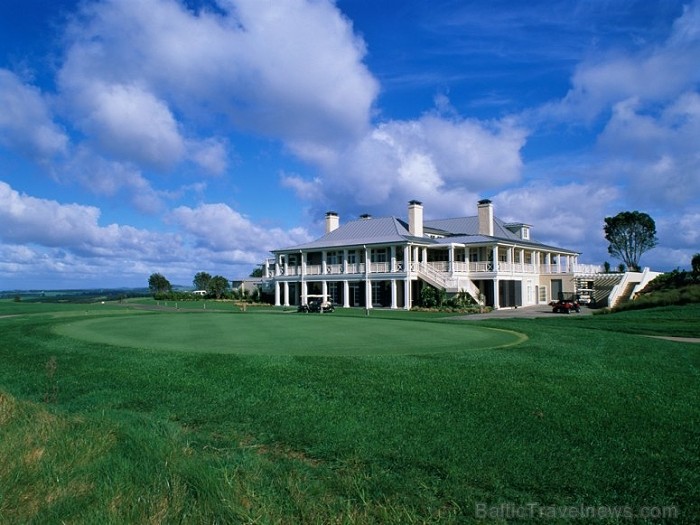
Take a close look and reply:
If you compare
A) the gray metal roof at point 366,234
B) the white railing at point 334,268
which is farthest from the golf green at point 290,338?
the white railing at point 334,268

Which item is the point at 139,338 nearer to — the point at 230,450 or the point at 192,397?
the point at 192,397

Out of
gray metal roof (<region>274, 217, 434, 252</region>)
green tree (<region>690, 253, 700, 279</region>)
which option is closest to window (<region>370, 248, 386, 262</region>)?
gray metal roof (<region>274, 217, 434, 252</region>)

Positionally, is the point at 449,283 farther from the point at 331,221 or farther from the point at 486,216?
the point at 331,221

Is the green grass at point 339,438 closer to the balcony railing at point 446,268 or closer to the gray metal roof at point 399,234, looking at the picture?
the balcony railing at point 446,268

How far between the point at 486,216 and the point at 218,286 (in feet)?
106

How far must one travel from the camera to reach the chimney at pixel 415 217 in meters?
45.9

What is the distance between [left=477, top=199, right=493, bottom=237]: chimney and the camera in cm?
4781

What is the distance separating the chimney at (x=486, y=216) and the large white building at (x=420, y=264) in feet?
0.28

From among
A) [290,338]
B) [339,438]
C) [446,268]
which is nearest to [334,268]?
[446,268]

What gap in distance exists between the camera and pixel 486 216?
48.0 meters

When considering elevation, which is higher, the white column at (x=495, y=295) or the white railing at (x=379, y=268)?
the white railing at (x=379, y=268)

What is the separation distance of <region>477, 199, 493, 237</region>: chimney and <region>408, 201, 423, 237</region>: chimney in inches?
231

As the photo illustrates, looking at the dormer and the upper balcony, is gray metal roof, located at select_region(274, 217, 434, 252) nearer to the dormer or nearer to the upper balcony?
the upper balcony

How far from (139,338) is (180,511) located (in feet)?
38.1
